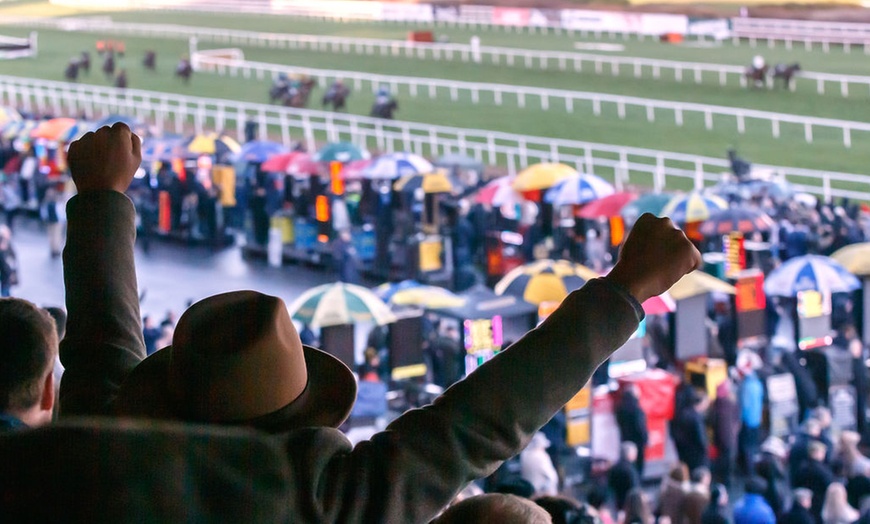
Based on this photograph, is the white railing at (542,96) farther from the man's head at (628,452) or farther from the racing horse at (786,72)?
the man's head at (628,452)

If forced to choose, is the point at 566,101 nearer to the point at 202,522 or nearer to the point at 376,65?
the point at 376,65

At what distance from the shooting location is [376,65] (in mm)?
40375

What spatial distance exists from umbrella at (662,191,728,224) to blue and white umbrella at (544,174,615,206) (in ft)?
4.95

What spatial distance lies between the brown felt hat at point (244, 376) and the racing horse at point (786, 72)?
28.9m

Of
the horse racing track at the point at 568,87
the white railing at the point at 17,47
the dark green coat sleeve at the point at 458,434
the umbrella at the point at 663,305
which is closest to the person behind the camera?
the dark green coat sleeve at the point at 458,434

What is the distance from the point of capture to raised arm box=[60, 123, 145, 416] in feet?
5.62

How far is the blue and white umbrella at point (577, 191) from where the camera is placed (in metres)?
16.0

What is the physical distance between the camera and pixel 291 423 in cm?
141

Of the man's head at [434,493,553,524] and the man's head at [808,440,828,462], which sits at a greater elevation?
the man's head at [434,493,553,524]

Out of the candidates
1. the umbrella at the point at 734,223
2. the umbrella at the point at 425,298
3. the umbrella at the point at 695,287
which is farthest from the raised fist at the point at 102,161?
the umbrella at the point at 734,223

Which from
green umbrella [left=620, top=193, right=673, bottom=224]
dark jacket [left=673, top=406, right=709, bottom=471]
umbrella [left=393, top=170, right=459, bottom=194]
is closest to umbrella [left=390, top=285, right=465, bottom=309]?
dark jacket [left=673, top=406, right=709, bottom=471]

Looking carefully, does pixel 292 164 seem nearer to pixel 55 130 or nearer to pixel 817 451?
pixel 55 130

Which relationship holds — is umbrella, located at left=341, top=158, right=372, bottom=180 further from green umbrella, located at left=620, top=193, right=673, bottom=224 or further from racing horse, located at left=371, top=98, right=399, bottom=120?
racing horse, located at left=371, top=98, right=399, bottom=120

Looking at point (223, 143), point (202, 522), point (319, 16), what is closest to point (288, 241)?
point (223, 143)
